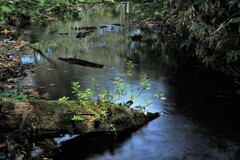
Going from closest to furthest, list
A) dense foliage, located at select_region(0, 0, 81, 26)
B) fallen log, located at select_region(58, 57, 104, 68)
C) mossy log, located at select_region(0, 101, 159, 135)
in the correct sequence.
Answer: mossy log, located at select_region(0, 101, 159, 135) < fallen log, located at select_region(58, 57, 104, 68) < dense foliage, located at select_region(0, 0, 81, 26)

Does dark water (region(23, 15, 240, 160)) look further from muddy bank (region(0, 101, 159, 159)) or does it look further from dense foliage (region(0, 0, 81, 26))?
dense foliage (region(0, 0, 81, 26))

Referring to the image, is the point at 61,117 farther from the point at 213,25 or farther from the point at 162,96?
the point at 213,25

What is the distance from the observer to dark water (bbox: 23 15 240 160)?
241 inches

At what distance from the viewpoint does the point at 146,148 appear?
625 cm

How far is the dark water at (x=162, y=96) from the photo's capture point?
20.1 feet

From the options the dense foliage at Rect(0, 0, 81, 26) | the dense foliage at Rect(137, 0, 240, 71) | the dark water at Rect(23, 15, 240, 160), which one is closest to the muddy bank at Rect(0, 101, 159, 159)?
the dark water at Rect(23, 15, 240, 160)

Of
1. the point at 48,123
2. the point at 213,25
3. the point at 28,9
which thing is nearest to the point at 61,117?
the point at 48,123

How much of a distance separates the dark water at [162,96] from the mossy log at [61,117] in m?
0.31

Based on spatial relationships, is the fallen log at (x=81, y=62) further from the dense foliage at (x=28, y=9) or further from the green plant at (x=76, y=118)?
the dense foliage at (x=28, y=9)

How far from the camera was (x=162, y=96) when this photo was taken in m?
8.96

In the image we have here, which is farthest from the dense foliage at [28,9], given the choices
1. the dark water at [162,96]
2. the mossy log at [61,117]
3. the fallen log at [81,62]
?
the mossy log at [61,117]

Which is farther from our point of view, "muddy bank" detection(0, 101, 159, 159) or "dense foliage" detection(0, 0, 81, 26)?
"dense foliage" detection(0, 0, 81, 26)

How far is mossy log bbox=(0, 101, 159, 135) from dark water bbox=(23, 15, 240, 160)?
12.3 inches

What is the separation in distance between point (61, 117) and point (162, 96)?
371cm
